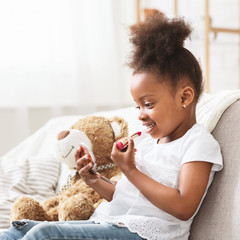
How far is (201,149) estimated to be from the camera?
97 centimetres

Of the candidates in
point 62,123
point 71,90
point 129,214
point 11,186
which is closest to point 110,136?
point 129,214

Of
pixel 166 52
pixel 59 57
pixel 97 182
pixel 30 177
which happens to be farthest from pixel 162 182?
pixel 59 57

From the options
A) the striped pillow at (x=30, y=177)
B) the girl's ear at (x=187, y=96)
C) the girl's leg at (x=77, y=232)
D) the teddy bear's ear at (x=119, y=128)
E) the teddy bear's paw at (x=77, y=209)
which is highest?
the girl's ear at (x=187, y=96)

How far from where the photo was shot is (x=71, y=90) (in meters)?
2.67

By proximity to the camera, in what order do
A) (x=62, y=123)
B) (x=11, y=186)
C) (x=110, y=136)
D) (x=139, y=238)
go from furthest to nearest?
(x=62, y=123)
(x=11, y=186)
(x=110, y=136)
(x=139, y=238)

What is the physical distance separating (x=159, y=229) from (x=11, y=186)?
2.76 feet

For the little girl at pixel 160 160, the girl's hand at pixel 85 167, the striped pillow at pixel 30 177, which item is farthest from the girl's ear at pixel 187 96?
the striped pillow at pixel 30 177

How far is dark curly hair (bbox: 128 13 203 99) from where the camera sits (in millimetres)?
1009

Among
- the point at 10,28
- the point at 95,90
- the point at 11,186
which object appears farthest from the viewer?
the point at 95,90

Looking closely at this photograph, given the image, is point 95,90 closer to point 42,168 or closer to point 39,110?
point 39,110

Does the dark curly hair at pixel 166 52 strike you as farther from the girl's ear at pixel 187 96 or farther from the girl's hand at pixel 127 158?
the girl's hand at pixel 127 158

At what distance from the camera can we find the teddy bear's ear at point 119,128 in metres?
1.38

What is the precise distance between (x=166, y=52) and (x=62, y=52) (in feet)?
5.58

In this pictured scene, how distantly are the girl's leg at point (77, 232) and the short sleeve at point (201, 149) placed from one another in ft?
0.69
